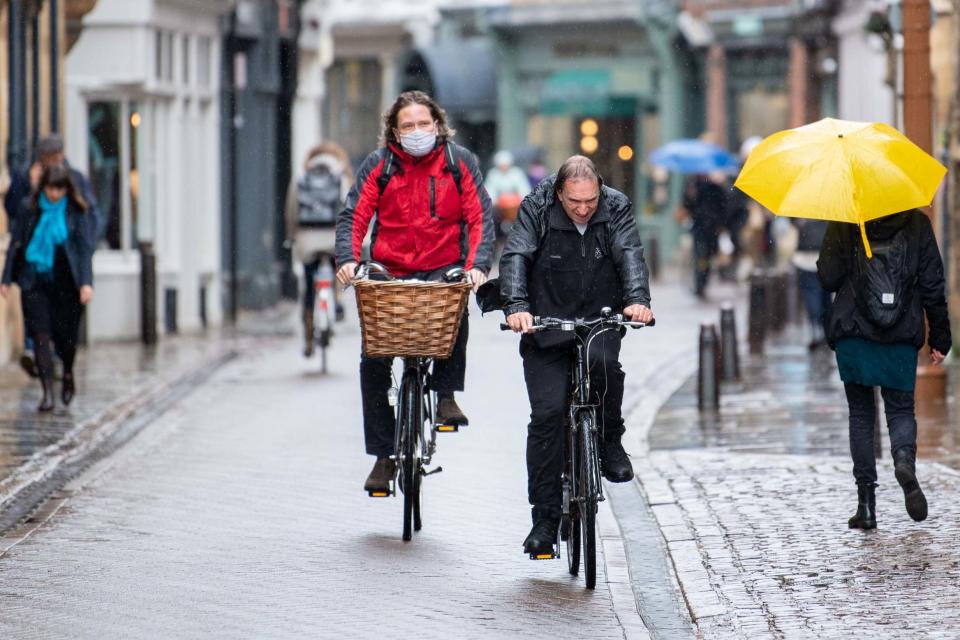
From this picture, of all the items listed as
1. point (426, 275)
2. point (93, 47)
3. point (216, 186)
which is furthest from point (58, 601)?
point (216, 186)

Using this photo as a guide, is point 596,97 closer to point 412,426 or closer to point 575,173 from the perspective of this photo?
point 412,426

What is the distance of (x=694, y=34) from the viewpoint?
1625 inches

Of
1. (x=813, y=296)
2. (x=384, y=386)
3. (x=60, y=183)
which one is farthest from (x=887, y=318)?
(x=813, y=296)

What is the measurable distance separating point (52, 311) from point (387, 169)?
5273 millimetres

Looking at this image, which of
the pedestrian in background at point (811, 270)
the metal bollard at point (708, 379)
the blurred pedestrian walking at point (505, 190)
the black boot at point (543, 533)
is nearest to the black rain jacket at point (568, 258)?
the black boot at point (543, 533)

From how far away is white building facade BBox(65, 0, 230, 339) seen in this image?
829 inches

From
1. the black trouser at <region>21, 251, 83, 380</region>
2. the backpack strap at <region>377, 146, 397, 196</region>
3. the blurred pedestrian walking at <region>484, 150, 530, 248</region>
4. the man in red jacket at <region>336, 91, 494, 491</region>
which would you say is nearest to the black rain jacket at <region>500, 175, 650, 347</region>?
the man in red jacket at <region>336, 91, 494, 491</region>

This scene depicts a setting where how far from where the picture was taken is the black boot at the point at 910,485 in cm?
869

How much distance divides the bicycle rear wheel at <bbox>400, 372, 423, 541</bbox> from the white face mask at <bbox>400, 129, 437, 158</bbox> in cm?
95

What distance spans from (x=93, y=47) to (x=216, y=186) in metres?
3.41

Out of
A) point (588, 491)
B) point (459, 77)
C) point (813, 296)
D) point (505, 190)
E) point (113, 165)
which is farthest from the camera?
point (459, 77)

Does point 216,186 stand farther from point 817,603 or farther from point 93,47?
point 817,603

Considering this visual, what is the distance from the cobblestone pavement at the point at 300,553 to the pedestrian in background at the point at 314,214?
A: 4.28 m

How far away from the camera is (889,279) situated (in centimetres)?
874
